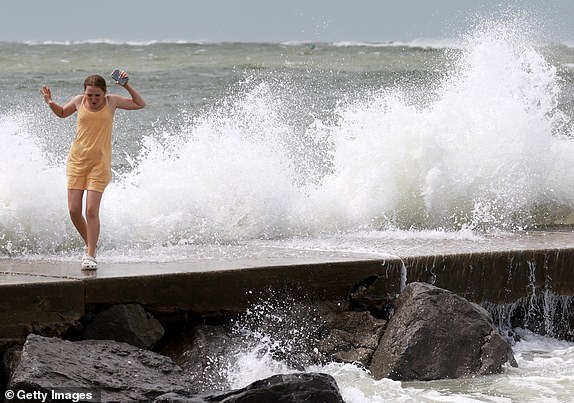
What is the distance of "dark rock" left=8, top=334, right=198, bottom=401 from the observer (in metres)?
5.33

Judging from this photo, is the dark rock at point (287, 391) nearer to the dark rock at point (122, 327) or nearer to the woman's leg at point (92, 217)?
the dark rock at point (122, 327)

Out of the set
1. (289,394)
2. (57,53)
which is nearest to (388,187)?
(289,394)

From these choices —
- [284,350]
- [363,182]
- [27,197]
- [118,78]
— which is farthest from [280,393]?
[363,182]

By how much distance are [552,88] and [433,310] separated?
428 centimetres

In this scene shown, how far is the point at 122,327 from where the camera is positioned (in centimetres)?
611

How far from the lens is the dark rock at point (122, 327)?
20.0 ft

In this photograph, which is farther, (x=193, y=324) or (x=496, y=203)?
(x=496, y=203)

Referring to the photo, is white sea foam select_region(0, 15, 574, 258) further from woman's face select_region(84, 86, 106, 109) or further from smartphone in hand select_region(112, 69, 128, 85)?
smartphone in hand select_region(112, 69, 128, 85)

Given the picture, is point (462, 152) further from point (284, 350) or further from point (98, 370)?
point (98, 370)

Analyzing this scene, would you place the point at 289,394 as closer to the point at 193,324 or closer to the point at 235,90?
the point at 193,324

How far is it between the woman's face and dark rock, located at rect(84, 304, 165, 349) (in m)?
1.26

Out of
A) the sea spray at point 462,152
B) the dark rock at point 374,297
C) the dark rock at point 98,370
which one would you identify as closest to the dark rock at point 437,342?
the dark rock at point 374,297

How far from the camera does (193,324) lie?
6449 millimetres

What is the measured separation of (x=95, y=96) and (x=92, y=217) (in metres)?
0.73
